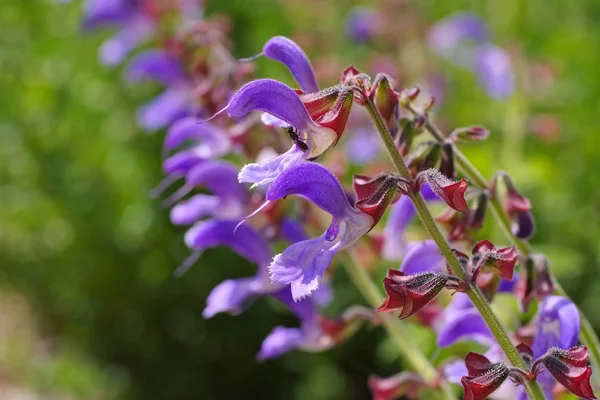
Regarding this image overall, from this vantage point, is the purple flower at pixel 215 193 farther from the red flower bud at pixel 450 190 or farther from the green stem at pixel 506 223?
the red flower bud at pixel 450 190

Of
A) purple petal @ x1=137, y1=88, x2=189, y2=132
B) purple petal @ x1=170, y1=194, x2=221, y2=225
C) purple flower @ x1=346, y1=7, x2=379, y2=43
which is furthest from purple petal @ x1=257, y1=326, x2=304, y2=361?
purple flower @ x1=346, y1=7, x2=379, y2=43

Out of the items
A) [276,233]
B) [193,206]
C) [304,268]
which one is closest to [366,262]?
[276,233]

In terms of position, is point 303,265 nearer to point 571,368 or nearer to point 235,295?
point 571,368

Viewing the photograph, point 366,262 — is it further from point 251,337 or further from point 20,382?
point 20,382

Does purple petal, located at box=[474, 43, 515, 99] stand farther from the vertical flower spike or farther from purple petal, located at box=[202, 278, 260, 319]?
the vertical flower spike

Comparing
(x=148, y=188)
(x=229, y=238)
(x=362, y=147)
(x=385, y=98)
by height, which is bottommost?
(x=362, y=147)

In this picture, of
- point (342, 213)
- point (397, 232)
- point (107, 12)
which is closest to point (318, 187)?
point (342, 213)

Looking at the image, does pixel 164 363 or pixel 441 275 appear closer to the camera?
pixel 441 275
